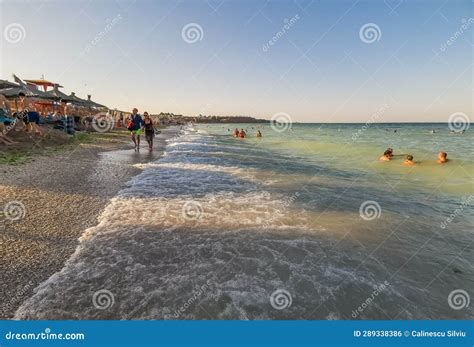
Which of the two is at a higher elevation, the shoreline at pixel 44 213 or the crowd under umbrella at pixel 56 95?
the crowd under umbrella at pixel 56 95

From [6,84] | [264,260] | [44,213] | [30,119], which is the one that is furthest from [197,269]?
[30,119]

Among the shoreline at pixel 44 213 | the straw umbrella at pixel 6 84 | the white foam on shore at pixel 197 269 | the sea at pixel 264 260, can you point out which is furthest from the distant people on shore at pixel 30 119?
the white foam on shore at pixel 197 269

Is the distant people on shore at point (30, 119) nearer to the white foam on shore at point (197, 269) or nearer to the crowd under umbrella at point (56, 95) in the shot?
the crowd under umbrella at point (56, 95)

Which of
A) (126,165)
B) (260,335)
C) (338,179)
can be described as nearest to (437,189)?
(338,179)

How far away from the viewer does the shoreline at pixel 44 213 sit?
378 centimetres

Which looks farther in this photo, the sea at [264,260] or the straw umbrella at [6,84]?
the straw umbrella at [6,84]

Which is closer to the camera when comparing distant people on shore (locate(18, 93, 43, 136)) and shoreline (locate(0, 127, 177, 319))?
shoreline (locate(0, 127, 177, 319))

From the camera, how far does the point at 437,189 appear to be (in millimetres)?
10969

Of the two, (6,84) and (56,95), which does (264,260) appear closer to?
(6,84)

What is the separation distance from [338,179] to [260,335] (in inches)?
412

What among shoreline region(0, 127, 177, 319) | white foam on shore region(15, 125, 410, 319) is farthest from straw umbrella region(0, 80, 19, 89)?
white foam on shore region(15, 125, 410, 319)

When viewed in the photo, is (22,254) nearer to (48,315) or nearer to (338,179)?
(48,315)

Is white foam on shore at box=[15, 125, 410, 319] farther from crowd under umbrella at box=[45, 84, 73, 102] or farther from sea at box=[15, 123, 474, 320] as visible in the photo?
crowd under umbrella at box=[45, 84, 73, 102]

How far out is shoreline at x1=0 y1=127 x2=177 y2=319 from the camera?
378cm
